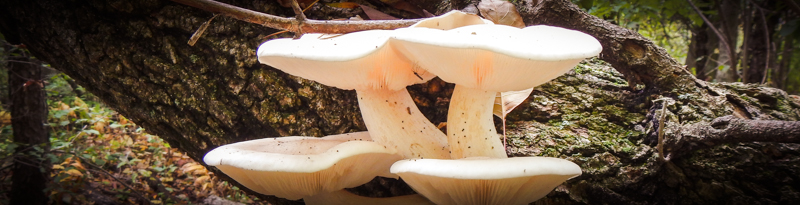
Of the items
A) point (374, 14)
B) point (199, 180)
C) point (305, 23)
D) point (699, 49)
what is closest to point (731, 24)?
point (699, 49)

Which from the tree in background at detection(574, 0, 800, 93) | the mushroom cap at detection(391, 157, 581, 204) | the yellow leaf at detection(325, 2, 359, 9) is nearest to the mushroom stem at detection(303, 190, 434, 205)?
the mushroom cap at detection(391, 157, 581, 204)

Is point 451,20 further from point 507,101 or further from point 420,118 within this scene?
point 507,101

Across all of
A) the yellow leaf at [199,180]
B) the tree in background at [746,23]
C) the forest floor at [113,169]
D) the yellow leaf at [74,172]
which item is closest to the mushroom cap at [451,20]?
the tree in background at [746,23]

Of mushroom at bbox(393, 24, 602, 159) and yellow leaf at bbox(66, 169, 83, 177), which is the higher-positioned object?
mushroom at bbox(393, 24, 602, 159)

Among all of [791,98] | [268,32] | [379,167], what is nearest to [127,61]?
[268,32]

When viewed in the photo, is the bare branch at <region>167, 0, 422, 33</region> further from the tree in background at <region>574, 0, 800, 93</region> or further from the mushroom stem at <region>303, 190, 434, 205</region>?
the tree in background at <region>574, 0, 800, 93</region>

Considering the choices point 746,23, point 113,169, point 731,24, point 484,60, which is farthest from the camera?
point 113,169

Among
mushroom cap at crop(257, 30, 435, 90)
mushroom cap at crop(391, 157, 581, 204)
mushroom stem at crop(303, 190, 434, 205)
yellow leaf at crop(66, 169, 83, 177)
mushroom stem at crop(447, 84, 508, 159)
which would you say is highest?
mushroom cap at crop(257, 30, 435, 90)
